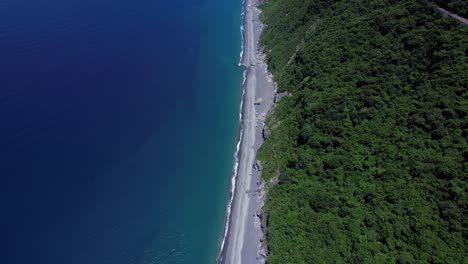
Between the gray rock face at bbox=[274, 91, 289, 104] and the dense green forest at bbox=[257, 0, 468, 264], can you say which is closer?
the dense green forest at bbox=[257, 0, 468, 264]

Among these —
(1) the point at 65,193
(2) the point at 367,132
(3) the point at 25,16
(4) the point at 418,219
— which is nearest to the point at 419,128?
(2) the point at 367,132

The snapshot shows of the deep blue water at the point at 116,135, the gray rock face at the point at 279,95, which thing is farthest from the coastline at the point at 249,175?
the deep blue water at the point at 116,135

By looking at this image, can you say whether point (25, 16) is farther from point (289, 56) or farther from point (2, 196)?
point (289, 56)

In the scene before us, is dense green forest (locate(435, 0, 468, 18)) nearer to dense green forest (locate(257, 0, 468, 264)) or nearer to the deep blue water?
dense green forest (locate(257, 0, 468, 264))

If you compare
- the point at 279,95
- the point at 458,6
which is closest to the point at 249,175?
the point at 279,95

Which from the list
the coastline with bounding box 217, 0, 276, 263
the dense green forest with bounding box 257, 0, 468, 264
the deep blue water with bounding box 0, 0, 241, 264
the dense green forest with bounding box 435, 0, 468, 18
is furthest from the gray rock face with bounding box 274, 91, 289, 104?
the dense green forest with bounding box 435, 0, 468, 18

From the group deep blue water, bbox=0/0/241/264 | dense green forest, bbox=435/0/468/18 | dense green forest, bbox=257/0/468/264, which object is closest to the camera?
dense green forest, bbox=257/0/468/264

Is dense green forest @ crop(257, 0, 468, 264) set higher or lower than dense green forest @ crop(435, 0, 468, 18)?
lower
